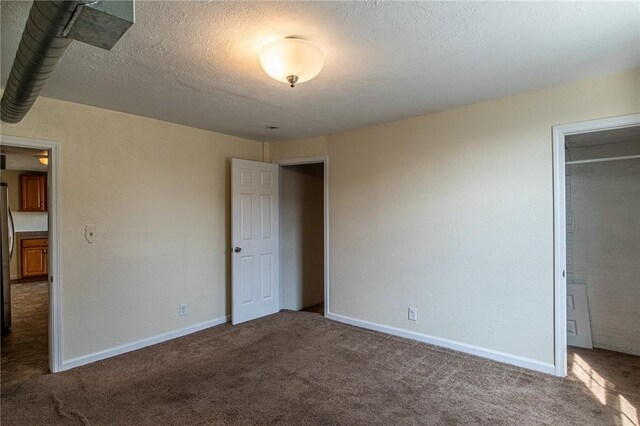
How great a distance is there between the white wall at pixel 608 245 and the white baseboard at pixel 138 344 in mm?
4047

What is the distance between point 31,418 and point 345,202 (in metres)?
3.29

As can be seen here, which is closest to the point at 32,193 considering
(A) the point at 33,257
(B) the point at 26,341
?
(A) the point at 33,257

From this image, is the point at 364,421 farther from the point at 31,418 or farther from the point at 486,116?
the point at 486,116

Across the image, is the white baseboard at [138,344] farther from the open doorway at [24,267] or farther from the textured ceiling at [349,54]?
the textured ceiling at [349,54]

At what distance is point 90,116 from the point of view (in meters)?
3.18

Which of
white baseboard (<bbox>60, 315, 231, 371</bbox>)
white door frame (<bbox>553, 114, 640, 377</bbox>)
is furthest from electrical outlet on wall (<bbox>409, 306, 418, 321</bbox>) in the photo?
white baseboard (<bbox>60, 315, 231, 371</bbox>)

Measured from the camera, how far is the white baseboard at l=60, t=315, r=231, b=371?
121 inches

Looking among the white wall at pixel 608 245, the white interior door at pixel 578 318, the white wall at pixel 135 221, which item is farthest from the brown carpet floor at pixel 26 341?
the white wall at pixel 608 245

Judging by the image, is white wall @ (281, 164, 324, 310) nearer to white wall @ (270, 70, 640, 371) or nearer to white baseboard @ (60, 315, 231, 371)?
white wall @ (270, 70, 640, 371)

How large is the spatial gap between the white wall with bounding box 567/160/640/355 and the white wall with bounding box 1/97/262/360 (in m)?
3.95

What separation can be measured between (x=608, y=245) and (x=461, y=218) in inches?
61.5

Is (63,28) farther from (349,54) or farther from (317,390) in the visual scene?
(317,390)

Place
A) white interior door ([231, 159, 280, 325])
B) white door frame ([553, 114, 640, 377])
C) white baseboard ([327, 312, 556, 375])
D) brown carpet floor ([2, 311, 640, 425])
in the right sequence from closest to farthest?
brown carpet floor ([2, 311, 640, 425]) → white door frame ([553, 114, 640, 377]) → white baseboard ([327, 312, 556, 375]) → white interior door ([231, 159, 280, 325])

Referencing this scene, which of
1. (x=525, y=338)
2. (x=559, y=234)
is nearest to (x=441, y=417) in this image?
(x=525, y=338)
